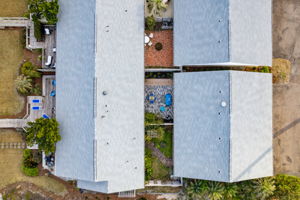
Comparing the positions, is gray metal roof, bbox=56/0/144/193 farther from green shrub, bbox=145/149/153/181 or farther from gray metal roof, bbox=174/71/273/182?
gray metal roof, bbox=174/71/273/182

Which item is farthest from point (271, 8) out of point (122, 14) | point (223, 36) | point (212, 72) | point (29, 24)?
point (29, 24)

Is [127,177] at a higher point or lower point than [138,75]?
lower

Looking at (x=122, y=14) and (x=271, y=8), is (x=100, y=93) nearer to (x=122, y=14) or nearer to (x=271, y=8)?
(x=122, y=14)

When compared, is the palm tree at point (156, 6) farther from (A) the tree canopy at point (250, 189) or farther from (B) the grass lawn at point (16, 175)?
(B) the grass lawn at point (16, 175)

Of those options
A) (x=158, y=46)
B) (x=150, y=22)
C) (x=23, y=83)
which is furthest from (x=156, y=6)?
(x=23, y=83)

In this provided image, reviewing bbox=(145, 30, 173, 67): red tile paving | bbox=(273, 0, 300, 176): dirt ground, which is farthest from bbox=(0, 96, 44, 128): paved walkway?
bbox=(273, 0, 300, 176): dirt ground

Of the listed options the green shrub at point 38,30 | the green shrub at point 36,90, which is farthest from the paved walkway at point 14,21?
the green shrub at point 36,90

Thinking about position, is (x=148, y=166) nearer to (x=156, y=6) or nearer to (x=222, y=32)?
(x=222, y=32)
